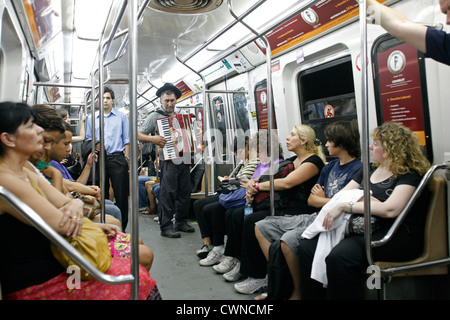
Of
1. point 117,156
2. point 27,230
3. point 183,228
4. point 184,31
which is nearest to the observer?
point 27,230

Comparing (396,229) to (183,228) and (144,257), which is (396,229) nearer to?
(144,257)

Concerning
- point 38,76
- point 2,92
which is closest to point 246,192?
point 2,92

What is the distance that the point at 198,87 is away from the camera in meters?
7.95

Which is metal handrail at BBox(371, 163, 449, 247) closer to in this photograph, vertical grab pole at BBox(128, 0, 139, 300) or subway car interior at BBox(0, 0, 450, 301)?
subway car interior at BBox(0, 0, 450, 301)

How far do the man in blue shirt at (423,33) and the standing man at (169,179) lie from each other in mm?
3490

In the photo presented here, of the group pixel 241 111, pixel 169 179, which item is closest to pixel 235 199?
pixel 169 179

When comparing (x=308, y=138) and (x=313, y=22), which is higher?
(x=313, y=22)

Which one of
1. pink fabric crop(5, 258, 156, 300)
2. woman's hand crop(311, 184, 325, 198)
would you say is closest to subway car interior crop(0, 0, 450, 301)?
pink fabric crop(5, 258, 156, 300)

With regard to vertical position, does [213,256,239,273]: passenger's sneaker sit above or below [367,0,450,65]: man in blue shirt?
below

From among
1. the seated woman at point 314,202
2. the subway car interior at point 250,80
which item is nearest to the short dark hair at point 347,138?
the seated woman at point 314,202

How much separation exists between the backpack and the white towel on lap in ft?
2.75

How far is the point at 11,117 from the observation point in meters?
1.47

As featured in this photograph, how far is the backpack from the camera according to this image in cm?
324

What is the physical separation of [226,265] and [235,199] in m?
0.65
